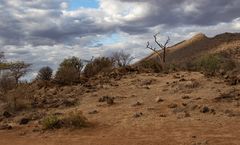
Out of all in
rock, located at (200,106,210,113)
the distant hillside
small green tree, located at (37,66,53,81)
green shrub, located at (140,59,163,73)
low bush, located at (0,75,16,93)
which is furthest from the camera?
the distant hillside

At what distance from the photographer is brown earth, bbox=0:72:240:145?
1716 cm

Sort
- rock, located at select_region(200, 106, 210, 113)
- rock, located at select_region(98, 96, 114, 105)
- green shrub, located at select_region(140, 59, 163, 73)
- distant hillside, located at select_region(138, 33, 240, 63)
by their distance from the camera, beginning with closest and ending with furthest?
rock, located at select_region(200, 106, 210, 113)
rock, located at select_region(98, 96, 114, 105)
green shrub, located at select_region(140, 59, 163, 73)
distant hillside, located at select_region(138, 33, 240, 63)

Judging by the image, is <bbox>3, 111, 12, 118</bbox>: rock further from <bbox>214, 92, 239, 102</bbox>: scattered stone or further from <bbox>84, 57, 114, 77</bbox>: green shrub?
<bbox>84, 57, 114, 77</bbox>: green shrub

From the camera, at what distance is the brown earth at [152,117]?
17156 millimetres

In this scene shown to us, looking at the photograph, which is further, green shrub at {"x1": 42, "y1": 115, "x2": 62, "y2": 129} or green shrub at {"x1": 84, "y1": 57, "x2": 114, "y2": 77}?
green shrub at {"x1": 84, "y1": 57, "x2": 114, "y2": 77}

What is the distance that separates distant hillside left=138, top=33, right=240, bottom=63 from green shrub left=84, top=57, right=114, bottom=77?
70.8 ft

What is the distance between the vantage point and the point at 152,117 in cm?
2105

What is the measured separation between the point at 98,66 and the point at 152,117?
74.5ft

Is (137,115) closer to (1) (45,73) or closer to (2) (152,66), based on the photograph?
(2) (152,66)

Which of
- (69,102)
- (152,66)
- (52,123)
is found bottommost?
(52,123)

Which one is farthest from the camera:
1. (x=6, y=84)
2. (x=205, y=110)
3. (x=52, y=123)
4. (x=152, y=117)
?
(x=6, y=84)

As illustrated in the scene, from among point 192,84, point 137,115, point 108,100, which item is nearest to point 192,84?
point 192,84

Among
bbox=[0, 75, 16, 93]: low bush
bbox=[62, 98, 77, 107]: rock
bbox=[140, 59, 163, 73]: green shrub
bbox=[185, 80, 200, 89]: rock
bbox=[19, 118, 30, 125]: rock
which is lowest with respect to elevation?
bbox=[19, 118, 30, 125]: rock

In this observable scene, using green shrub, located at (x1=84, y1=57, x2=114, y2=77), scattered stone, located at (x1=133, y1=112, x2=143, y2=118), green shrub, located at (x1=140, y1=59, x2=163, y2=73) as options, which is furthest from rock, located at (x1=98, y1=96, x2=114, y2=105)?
green shrub, located at (x1=84, y1=57, x2=114, y2=77)
